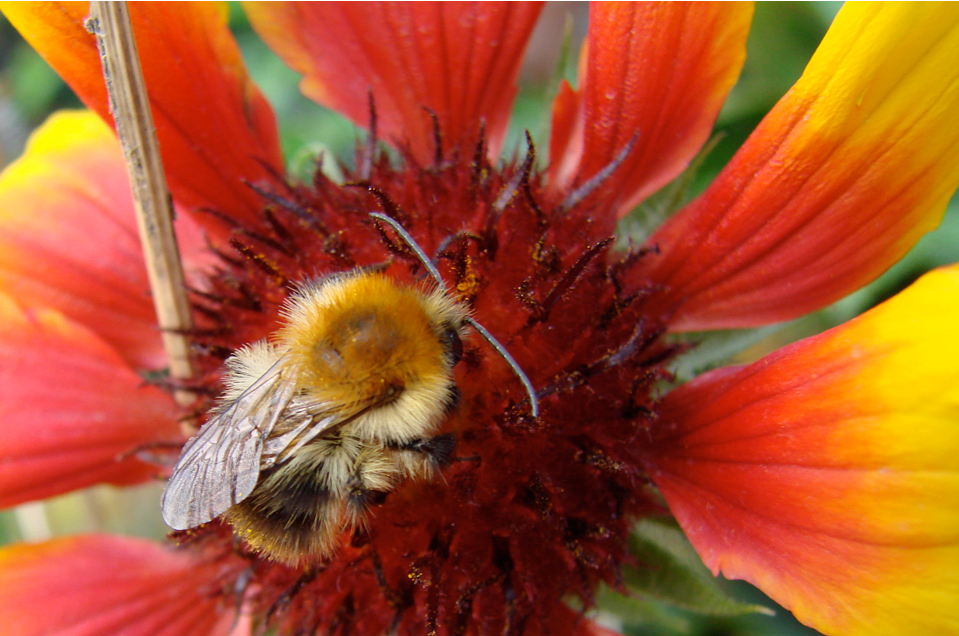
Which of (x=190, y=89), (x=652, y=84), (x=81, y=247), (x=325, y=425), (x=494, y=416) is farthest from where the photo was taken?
(x=81, y=247)

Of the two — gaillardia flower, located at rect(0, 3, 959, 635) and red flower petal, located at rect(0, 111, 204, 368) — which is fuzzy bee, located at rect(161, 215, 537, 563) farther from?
red flower petal, located at rect(0, 111, 204, 368)

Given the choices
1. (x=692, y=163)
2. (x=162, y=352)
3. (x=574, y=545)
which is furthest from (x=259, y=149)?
(x=574, y=545)

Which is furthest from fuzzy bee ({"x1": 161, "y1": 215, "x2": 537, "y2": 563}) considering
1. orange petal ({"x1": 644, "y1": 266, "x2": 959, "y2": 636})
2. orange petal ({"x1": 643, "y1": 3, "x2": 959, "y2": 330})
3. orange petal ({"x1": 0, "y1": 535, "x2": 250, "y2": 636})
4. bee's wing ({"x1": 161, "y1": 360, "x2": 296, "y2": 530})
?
orange petal ({"x1": 0, "y1": 535, "x2": 250, "y2": 636})

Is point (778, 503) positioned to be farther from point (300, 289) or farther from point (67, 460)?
point (67, 460)

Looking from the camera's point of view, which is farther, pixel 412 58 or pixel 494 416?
pixel 412 58

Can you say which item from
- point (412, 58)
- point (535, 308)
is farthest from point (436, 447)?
point (412, 58)

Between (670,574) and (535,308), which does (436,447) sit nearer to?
(535,308)

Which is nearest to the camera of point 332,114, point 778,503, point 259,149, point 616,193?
point 778,503

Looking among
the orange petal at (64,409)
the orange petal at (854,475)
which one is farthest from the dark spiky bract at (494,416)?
the orange petal at (64,409)
